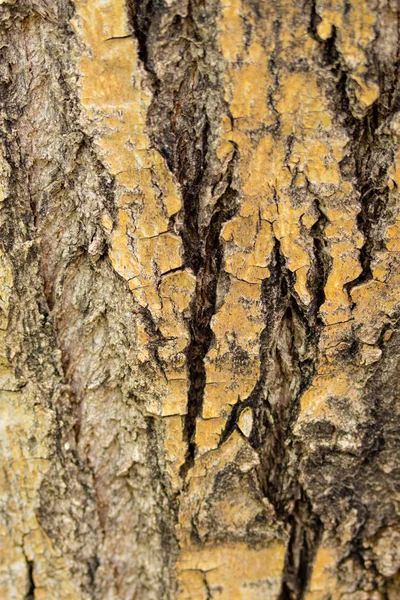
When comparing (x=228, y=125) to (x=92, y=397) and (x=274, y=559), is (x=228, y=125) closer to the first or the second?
(x=92, y=397)

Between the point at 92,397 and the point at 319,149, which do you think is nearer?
the point at 319,149

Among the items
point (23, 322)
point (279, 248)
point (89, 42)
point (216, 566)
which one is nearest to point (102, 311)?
point (23, 322)

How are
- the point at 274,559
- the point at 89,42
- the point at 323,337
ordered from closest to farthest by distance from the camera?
the point at 89,42 < the point at 323,337 < the point at 274,559

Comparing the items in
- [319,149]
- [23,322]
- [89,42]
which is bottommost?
[23,322]

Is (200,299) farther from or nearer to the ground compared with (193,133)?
nearer to the ground

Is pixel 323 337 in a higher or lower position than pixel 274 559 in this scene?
higher

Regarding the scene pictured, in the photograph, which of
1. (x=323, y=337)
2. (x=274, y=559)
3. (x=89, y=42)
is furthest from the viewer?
(x=274, y=559)

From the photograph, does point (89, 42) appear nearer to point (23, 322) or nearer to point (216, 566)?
point (23, 322)

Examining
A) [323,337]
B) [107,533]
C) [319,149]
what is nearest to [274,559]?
[107,533]
